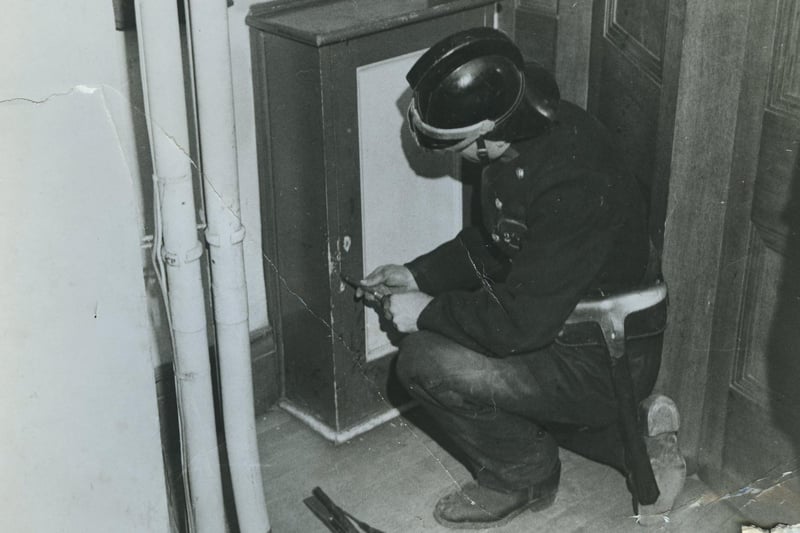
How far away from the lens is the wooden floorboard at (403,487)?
106 inches

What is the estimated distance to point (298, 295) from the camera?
9.39 ft

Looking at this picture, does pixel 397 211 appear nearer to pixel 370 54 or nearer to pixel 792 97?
pixel 370 54

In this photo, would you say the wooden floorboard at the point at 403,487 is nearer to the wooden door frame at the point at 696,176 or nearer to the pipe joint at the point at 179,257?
the wooden door frame at the point at 696,176

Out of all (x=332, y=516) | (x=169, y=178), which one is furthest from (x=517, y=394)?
(x=169, y=178)

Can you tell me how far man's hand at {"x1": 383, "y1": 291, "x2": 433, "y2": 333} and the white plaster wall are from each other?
0.71 meters

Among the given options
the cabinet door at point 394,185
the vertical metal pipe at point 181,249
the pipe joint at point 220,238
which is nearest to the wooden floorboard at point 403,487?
the cabinet door at point 394,185

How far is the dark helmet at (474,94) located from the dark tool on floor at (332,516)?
975mm

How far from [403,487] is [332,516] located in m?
0.22

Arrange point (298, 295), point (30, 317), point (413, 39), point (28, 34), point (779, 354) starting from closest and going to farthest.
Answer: point (28, 34) → point (30, 317) → point (779, 354) → point (413, 39) → point (298, 295)

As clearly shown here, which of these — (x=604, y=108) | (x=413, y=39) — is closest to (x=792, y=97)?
(x=604, y=108)

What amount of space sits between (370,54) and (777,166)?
98cm

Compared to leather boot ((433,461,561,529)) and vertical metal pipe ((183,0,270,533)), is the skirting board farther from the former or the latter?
vertical metal pipe ((183,0,270,533))

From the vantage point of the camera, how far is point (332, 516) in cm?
269

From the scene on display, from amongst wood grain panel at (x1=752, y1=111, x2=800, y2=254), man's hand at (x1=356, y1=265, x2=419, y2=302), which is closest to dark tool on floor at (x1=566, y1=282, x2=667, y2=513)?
wood grain panel at (x1=752, y1=111, x2=800, y2=254)
